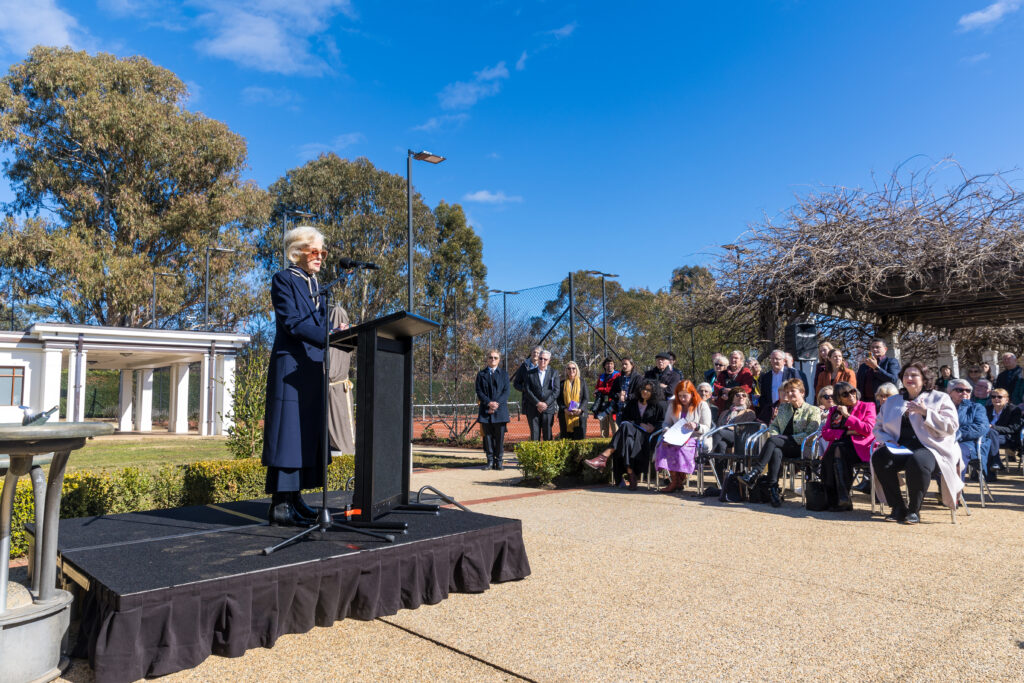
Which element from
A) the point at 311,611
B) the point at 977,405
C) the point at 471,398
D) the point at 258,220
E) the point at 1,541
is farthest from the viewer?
the point at 258,220

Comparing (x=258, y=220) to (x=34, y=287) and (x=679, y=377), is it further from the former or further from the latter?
(x=679, y=377)

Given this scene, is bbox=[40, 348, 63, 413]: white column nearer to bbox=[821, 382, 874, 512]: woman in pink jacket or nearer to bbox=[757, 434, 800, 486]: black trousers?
bbox=[757, 434, 800, 486]: black trousers

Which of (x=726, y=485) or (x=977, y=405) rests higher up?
(x=977, y=405)

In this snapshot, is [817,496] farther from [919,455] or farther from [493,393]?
[493,393]

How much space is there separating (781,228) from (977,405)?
430cm

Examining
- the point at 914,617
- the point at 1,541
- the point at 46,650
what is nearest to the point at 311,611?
the point at 46,650

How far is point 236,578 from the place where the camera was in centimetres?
296

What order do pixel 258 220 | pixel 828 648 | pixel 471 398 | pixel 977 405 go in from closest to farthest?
pixel 828 648 < pixel 977 405 < pixel 471 398 < pixel 258 220

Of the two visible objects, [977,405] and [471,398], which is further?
[471,398]

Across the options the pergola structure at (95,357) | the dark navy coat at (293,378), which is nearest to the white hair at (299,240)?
the dark navy coat at (293,378)

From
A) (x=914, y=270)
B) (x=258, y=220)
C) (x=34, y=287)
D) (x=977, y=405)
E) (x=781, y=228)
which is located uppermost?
(x=258, y=220)

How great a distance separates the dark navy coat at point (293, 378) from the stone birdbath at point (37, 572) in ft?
3.31

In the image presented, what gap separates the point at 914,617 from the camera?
341 centimetres

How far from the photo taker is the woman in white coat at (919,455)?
19.6 ft
